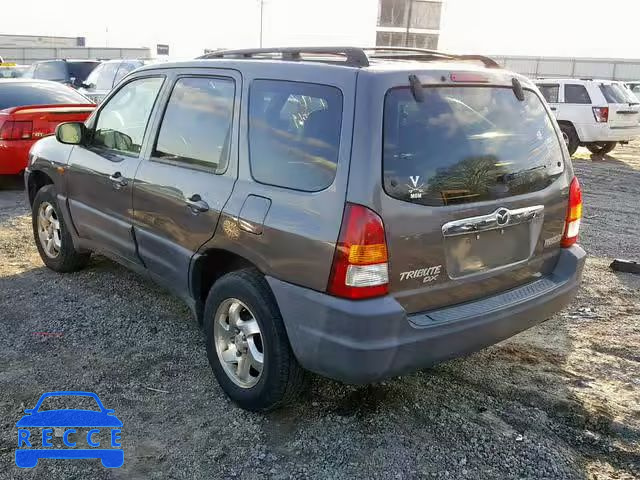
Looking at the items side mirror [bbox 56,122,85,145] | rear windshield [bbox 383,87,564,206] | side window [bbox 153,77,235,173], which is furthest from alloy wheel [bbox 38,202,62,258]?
rear windshield [bbox 383,87,564,206]

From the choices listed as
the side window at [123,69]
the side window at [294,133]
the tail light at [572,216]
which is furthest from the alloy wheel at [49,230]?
the side window at [123,69]

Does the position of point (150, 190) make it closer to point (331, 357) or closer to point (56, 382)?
point (56, 382)

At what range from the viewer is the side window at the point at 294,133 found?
9.47 feet

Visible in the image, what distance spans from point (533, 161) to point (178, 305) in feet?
9.43

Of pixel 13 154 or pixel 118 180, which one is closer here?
pixel 118 180

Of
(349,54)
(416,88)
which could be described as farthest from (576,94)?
(416,88)

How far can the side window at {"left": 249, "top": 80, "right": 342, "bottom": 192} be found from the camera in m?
2.89

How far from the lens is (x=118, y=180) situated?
4223 millimetres

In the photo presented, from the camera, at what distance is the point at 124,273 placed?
552 centimetres

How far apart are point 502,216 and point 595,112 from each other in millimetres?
12222

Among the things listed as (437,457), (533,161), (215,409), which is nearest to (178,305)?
(215,409)

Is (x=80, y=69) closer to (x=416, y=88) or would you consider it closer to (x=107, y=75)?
(x=107, y=75)

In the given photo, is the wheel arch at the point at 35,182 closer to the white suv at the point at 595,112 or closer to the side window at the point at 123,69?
the white suv at the point at 595,112

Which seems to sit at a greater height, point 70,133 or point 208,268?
point 70,133
